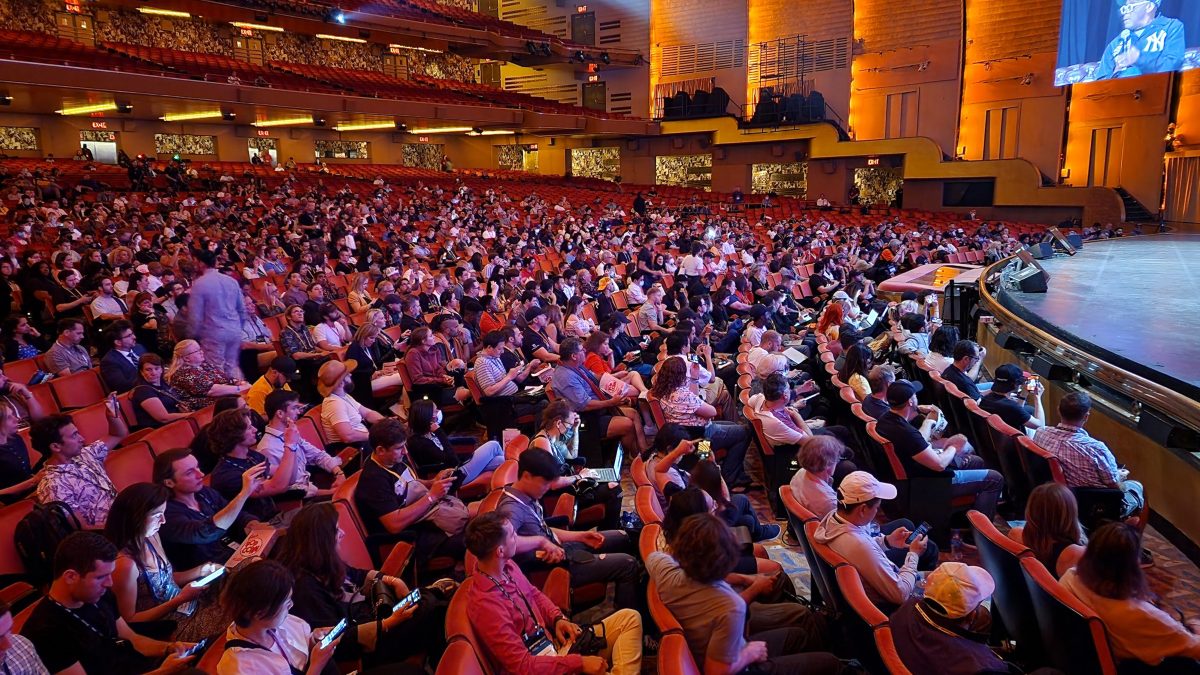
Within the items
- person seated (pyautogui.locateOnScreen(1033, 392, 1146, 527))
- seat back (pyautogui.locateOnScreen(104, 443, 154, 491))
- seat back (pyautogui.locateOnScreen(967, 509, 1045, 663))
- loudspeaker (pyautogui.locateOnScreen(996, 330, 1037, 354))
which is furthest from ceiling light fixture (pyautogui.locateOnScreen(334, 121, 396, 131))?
seat back (pyautogui.locateOnScreen(967, 509, 1045, 663))

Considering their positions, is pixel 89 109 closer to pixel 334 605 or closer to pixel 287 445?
pixel 287 445

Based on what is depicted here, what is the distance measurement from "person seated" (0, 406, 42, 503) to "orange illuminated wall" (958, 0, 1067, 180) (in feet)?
79.9

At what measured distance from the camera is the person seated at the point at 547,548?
3.04 meters

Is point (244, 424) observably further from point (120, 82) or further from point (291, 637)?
point (120, 82)

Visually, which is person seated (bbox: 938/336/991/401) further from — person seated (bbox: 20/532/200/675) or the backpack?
the backpack

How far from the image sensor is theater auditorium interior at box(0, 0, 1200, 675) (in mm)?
2393

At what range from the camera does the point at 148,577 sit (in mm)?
2672

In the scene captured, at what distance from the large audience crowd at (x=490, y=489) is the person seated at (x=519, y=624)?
→ 1 cm

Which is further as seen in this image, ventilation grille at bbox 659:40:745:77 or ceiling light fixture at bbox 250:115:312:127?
ventilation grille at bbox 659:40:745:77

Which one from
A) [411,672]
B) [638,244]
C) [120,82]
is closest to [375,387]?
[411,672]

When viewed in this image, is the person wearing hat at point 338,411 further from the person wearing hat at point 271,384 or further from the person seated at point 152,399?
the person seated at point 152,399

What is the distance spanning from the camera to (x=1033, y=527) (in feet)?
9.45

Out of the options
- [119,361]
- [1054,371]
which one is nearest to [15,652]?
[119,361]

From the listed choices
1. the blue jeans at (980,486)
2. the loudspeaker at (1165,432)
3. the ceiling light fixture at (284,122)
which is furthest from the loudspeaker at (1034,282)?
the ceiling light fixture at (284,122)
